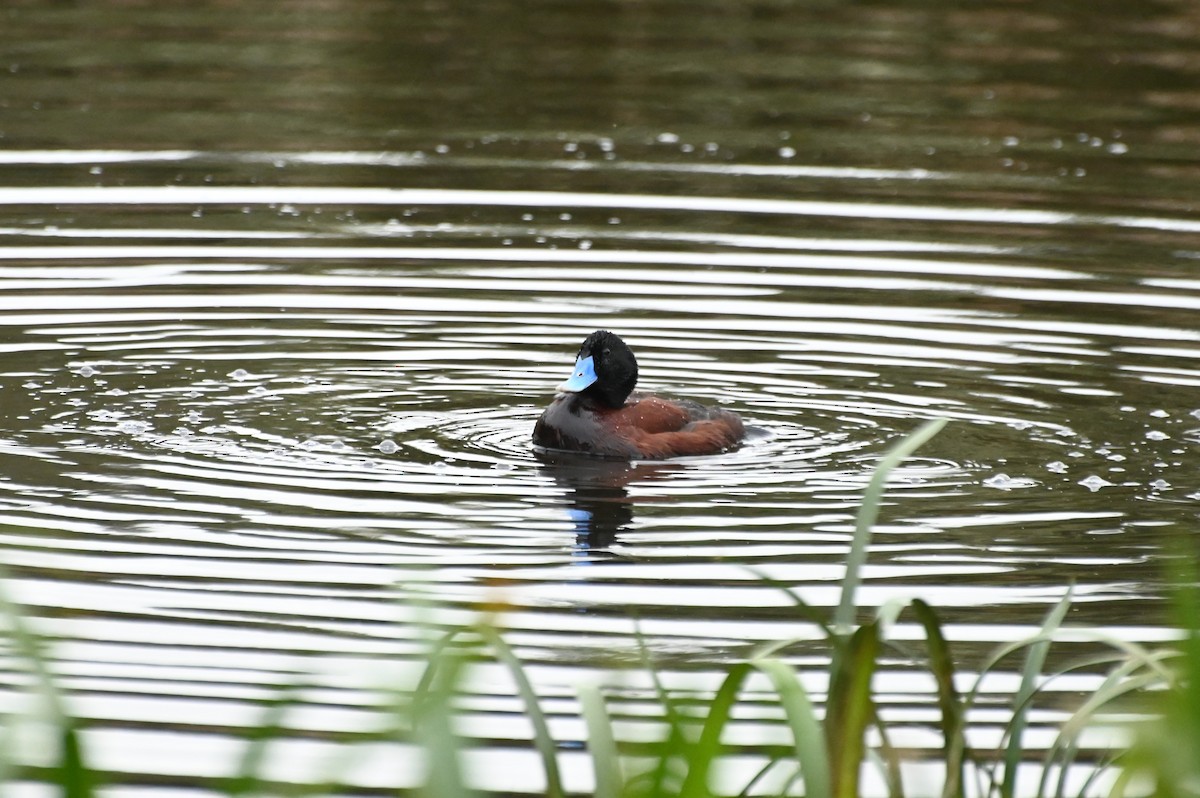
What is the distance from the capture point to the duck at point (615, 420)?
1032 cm

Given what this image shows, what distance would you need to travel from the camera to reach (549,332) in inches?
504

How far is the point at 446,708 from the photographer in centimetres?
336

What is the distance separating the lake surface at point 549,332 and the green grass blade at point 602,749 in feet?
0.88

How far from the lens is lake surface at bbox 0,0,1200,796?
25.1ft

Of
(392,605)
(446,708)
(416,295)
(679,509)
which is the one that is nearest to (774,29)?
(416,295)

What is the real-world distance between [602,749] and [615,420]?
6.25 m

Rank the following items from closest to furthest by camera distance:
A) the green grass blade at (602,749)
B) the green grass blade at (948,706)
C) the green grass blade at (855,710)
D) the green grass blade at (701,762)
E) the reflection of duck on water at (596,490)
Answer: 1. the green grass blade at (701,762)
2. the green grass blade at (602,749)
3. the green grass blade at (855,710)
4. the green grass blade at (948,706)
5. the reflection of duck on water at (596,490)

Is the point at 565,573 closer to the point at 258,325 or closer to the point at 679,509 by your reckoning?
the point at 679,509

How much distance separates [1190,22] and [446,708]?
2108 cm

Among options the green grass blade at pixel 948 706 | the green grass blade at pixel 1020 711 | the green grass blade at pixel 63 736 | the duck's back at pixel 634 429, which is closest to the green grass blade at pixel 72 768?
the green grass blade at pixel 63 736

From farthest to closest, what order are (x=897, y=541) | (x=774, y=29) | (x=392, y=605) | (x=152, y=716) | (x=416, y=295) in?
(x=774, y=29) → (x=416, y=295) → (x=897, y=541) → (x=392, y=605) → (x=152, y=716)

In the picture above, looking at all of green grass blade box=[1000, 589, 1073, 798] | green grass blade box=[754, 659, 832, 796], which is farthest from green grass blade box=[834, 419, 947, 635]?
green grass blade box=[754, 659, 832, 796]

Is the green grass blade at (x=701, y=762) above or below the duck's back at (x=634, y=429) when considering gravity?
above

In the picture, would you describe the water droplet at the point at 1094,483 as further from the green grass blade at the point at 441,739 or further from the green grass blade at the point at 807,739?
the green grass blade at the point at 441,739
